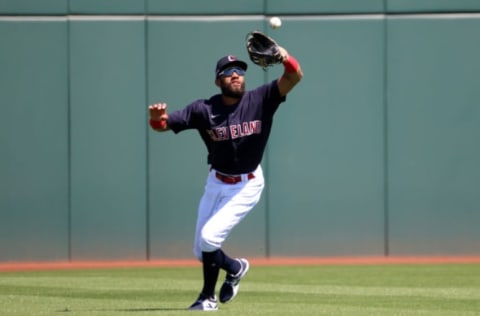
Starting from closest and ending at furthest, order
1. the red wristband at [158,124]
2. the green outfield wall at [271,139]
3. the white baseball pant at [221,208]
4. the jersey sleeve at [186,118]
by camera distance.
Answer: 1. the white baseball pant at [221,208]
2. the red wristband at [158,124]
3. the jersey sleeve at [186,118]
4. the green outfield wall at [271,139]

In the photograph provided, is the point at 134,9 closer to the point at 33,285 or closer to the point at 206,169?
the point at 206,169

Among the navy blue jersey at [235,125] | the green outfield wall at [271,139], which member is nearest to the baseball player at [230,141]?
the navy blue jersey at [235,125]

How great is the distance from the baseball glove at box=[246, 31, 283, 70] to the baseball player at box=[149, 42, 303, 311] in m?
0.06

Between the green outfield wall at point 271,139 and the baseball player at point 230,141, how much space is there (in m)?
6.82

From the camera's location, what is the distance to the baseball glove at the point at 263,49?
9.11 meters

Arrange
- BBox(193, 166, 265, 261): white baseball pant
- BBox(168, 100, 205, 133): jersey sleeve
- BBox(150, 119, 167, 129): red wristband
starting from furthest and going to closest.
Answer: BBox(168, 100, 205, 133): jersey sleeve, BBox(150, 119, 167, 129): red wristband, BBox(193, 166, 265, 261): white baseball pant

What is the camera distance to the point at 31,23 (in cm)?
1606

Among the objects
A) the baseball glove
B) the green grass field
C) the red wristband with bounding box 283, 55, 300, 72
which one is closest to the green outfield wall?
the green grass field

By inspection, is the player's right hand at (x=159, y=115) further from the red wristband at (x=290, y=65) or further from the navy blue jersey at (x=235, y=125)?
the red wristband at (x=290, y=65)

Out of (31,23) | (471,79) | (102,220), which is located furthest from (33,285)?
(471,79)

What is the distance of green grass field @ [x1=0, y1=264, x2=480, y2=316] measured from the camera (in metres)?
9.12

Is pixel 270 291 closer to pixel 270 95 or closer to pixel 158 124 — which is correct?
pixel 270 95

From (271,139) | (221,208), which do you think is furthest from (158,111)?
(271,139)

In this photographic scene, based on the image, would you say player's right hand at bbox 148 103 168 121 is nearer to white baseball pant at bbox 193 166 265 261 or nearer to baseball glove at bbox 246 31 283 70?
white baseball pant at bbox 193 166 265 261
